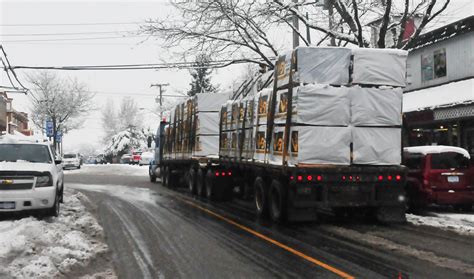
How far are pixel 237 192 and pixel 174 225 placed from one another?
6676 millimetres

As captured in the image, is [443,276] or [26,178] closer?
[443,276]

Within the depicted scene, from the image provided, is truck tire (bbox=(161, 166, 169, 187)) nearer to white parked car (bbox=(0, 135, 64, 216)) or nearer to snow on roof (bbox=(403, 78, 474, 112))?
snow on roof (bbox=(403, 78, 474, 112))

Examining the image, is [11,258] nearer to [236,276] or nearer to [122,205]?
[236,276]

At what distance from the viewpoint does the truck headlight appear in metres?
11.1

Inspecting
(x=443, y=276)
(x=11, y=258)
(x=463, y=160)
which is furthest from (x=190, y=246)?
(x=463, y=160)

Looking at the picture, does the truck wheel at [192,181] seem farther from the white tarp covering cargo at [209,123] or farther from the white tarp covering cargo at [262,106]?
the white tarp covering cargo at [262,106]

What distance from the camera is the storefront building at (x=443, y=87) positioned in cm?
1850

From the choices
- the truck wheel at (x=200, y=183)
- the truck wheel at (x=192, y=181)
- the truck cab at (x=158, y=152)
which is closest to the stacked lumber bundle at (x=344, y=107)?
the truck wheel at (x=200, y=183)

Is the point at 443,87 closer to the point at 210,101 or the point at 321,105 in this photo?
the point at 210,101

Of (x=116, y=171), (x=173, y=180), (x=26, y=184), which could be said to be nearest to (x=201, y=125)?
(x=173, y=180)

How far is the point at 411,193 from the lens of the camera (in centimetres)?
1328

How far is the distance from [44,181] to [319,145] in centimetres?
594

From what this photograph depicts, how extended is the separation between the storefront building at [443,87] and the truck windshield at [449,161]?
15.3 ft

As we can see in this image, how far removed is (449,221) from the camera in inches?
460
